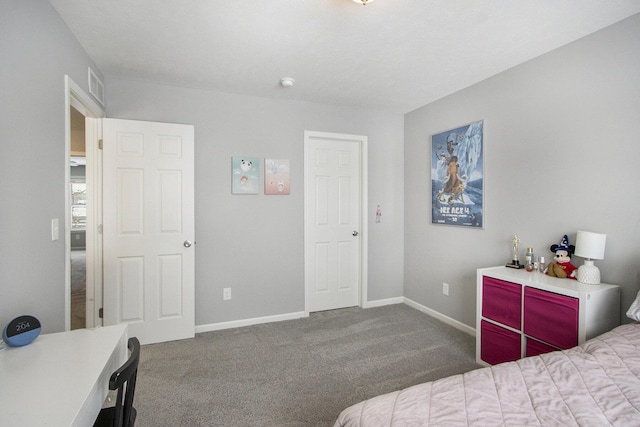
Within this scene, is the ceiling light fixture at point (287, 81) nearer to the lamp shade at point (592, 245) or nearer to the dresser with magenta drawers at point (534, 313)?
the dresser with magenta drawers at point (534, 313)

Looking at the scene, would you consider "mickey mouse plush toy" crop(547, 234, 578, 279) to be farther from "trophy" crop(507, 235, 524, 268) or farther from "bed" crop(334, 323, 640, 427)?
"bed" crop(334, 323, 640, 427)

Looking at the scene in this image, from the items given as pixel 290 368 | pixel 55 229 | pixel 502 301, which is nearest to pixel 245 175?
pixel 55 229

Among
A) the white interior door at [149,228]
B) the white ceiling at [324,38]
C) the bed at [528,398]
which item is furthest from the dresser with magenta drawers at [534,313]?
the white interior door at [149,228]

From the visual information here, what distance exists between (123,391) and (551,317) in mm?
2393

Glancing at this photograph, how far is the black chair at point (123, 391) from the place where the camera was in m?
1.03

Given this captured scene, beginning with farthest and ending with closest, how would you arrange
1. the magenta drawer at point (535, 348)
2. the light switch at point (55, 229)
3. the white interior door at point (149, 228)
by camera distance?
the white interior door at point (149, 228) < the magenta drawer at point (535, 348) < the light switch at point (55, 229)

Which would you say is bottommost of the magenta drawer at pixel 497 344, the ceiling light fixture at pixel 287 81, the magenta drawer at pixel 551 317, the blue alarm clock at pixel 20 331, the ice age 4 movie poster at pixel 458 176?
the magenta drawer at pixel 497 344

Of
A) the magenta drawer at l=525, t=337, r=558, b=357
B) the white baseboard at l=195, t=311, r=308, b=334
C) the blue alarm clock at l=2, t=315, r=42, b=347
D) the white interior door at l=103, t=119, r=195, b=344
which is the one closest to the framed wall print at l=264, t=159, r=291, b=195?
the white interior door at l=103, t=119, r=195, b=344

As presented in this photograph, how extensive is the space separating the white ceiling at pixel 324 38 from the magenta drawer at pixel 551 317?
1784 millimetres

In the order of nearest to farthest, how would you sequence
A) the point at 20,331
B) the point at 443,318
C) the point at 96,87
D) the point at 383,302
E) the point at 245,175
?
1. the point at 20,331
2. the point at 96,87
3. the point at 245,175
4. the point at 443,318
5. the point at 383,302

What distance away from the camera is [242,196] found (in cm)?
330

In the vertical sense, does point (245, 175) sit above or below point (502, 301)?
above

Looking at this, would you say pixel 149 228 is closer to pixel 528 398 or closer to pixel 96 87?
pixel 96 87

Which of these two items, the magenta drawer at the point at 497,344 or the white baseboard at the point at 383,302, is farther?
the white baseboard at the point at 383,302
